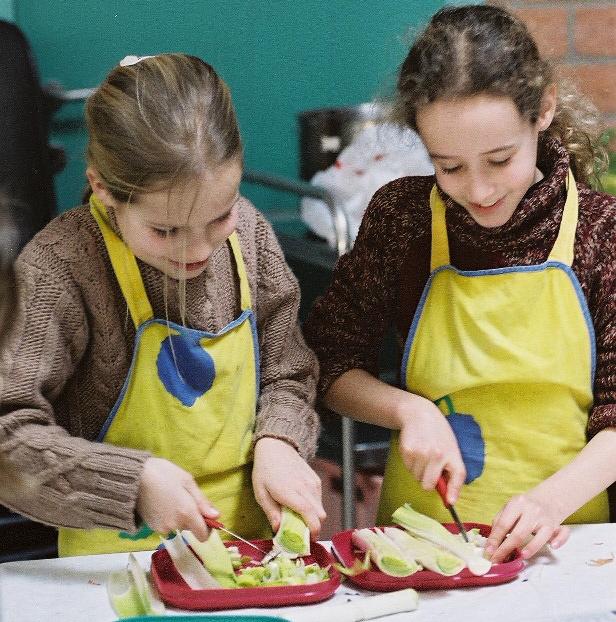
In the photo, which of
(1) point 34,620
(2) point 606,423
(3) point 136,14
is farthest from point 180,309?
(3) point 136,14

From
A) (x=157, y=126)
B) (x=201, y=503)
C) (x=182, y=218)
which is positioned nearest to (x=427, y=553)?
(x=201, y=503)

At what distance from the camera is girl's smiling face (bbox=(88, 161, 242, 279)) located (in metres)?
1.25

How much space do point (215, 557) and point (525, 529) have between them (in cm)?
37

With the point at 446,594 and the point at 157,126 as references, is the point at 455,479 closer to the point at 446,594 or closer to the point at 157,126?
the point at 446,594

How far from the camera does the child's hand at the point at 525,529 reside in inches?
49.6

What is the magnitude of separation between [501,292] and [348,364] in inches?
9.7

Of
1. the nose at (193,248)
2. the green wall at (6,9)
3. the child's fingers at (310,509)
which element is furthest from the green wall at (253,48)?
the child's fingers at (310,509)

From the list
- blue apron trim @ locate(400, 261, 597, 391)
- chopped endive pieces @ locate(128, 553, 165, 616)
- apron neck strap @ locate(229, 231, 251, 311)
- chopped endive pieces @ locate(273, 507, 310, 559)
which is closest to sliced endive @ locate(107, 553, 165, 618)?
chopped endive pieces @ locate(128, 553, 165, 616)

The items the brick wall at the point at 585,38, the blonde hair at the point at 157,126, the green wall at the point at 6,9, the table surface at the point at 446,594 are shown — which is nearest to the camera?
the table surface at the point at 446,594

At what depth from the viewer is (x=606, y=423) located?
4.72ft

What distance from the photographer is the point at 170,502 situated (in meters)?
1.23

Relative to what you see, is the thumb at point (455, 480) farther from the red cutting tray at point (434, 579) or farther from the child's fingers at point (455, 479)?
the red cutting tray at point (434, 579)

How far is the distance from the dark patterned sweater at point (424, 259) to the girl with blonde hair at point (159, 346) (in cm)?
8

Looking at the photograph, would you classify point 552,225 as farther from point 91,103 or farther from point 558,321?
point 91,103
